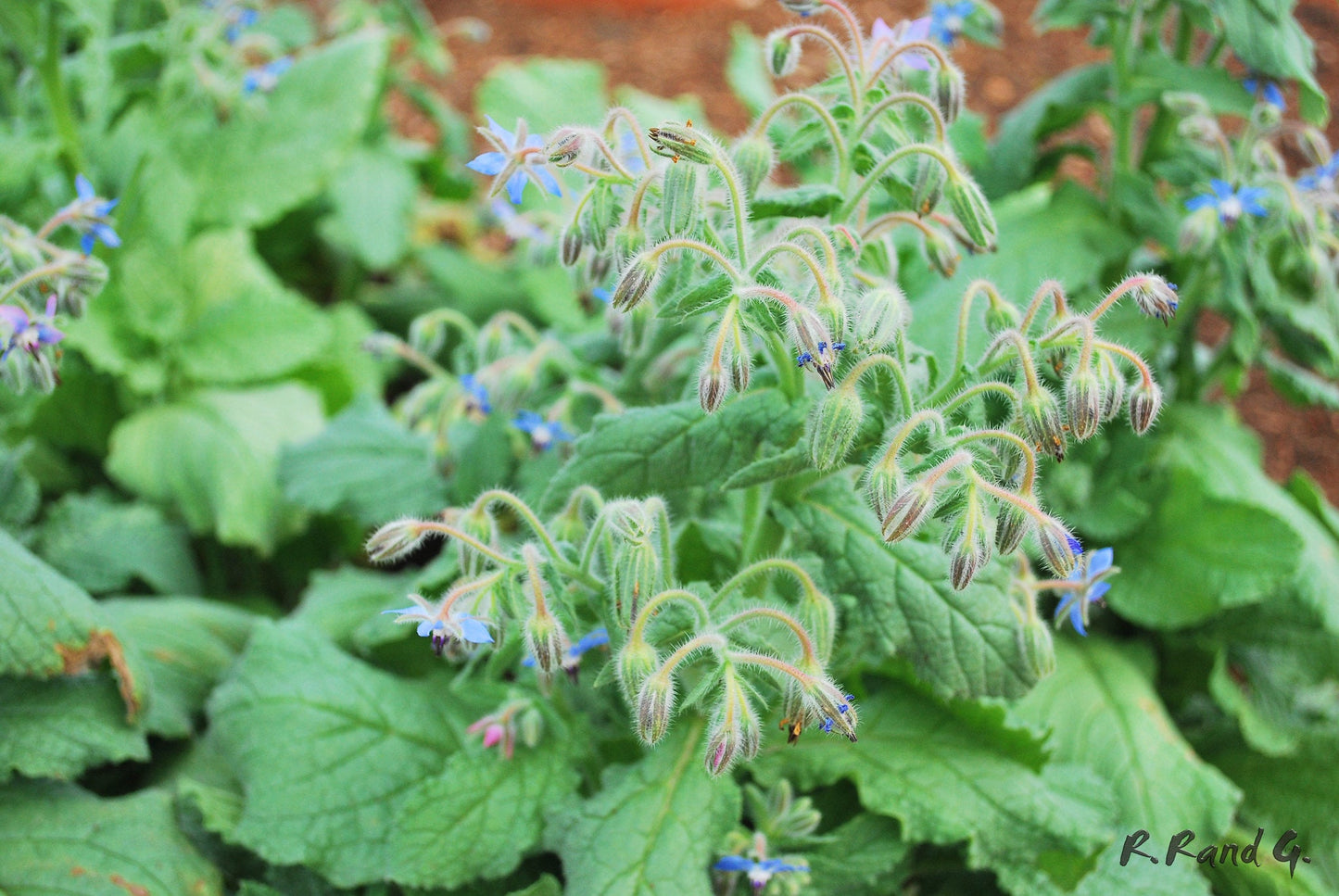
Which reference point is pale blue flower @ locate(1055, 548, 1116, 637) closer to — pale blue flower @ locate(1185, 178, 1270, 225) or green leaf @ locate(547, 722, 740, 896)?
green leaf @ locate(547, 722, 740, 896)

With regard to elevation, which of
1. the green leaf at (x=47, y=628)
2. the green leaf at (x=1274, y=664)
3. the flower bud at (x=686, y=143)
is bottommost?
the green leaf at (x=1274, y=664)

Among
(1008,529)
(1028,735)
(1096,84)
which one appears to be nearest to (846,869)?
(1028,735)

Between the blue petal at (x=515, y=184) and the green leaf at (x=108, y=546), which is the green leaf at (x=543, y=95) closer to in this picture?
the green leaf at (x=108, y=546)

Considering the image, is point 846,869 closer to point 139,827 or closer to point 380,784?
point 380,784

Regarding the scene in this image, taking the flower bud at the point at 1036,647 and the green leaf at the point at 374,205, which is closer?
the flower bud at the point at 1036,647

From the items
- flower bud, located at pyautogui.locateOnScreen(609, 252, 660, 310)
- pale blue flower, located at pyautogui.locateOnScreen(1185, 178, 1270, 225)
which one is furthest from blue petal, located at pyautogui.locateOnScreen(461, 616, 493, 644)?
pale blue flower, located at pyautogui.locateOnScreen(1185, 178, 1270, 225)

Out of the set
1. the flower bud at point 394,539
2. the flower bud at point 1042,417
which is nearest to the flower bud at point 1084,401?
the flower bud at point 1042,417

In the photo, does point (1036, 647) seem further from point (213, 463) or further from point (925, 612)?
point (213, 463)

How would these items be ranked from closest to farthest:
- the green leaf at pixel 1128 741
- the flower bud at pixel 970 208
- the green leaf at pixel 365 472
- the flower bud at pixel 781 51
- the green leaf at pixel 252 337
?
1. the flower bud at pixel 970 208
2. the flower bud at pixel 781 51
3. the green leaf at pixel 1128 741
4. the green leaf at pixel 365 472
5. the green leaf at pixel 252 337
